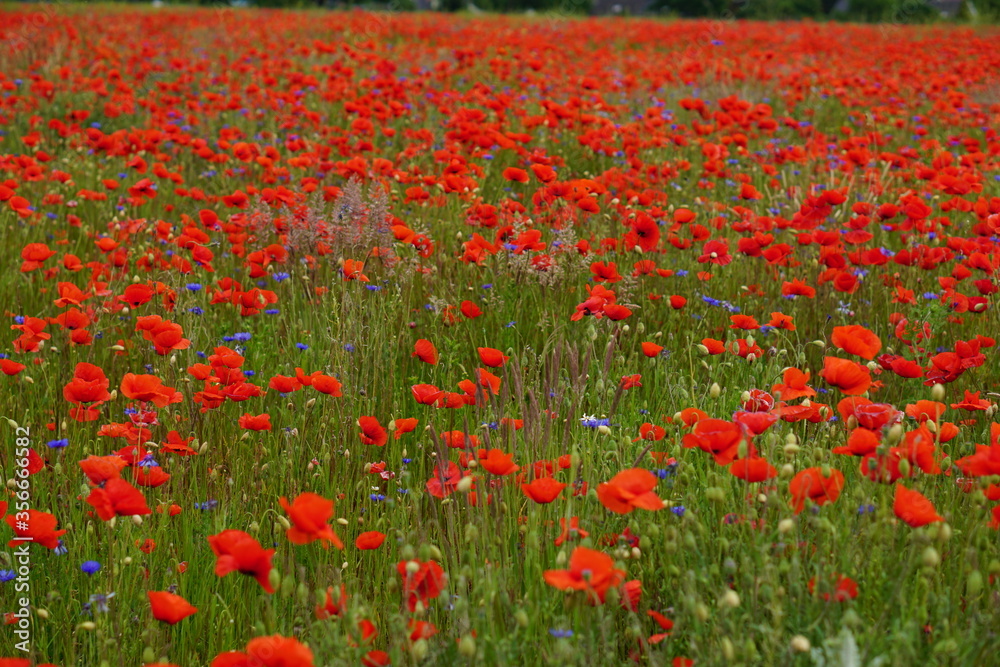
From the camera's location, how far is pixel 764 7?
31.7 metres

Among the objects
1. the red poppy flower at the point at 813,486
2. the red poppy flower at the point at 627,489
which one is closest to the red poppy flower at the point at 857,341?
the red poppy flower at the point at 813,486

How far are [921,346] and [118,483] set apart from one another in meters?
2.80

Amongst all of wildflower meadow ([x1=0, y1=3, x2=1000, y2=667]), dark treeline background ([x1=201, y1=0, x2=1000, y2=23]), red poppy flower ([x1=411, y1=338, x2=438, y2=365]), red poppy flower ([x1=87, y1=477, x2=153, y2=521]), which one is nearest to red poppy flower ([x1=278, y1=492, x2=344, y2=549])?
wildflower meadow ([x1=0, y1=3, x2=1000, y2=667])

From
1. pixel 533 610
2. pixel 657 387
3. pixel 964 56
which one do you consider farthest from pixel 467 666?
pixel 964 56

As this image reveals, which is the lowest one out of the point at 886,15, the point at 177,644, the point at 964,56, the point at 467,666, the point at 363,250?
→ the point at 177,644

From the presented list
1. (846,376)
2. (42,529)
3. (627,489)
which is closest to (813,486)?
(846,376)

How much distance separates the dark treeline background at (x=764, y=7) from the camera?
24.9 metres

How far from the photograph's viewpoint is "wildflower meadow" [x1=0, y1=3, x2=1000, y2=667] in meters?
1.53

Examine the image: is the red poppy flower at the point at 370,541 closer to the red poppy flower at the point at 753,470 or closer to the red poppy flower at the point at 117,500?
the red poppy flower at the point at 117,500

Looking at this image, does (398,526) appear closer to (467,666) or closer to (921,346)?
(467,666)

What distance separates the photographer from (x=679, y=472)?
2.00 meters

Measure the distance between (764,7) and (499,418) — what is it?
33.1 m

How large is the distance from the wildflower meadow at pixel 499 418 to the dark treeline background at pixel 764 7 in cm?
1888

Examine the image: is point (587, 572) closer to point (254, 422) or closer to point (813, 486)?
point (813, 486)
